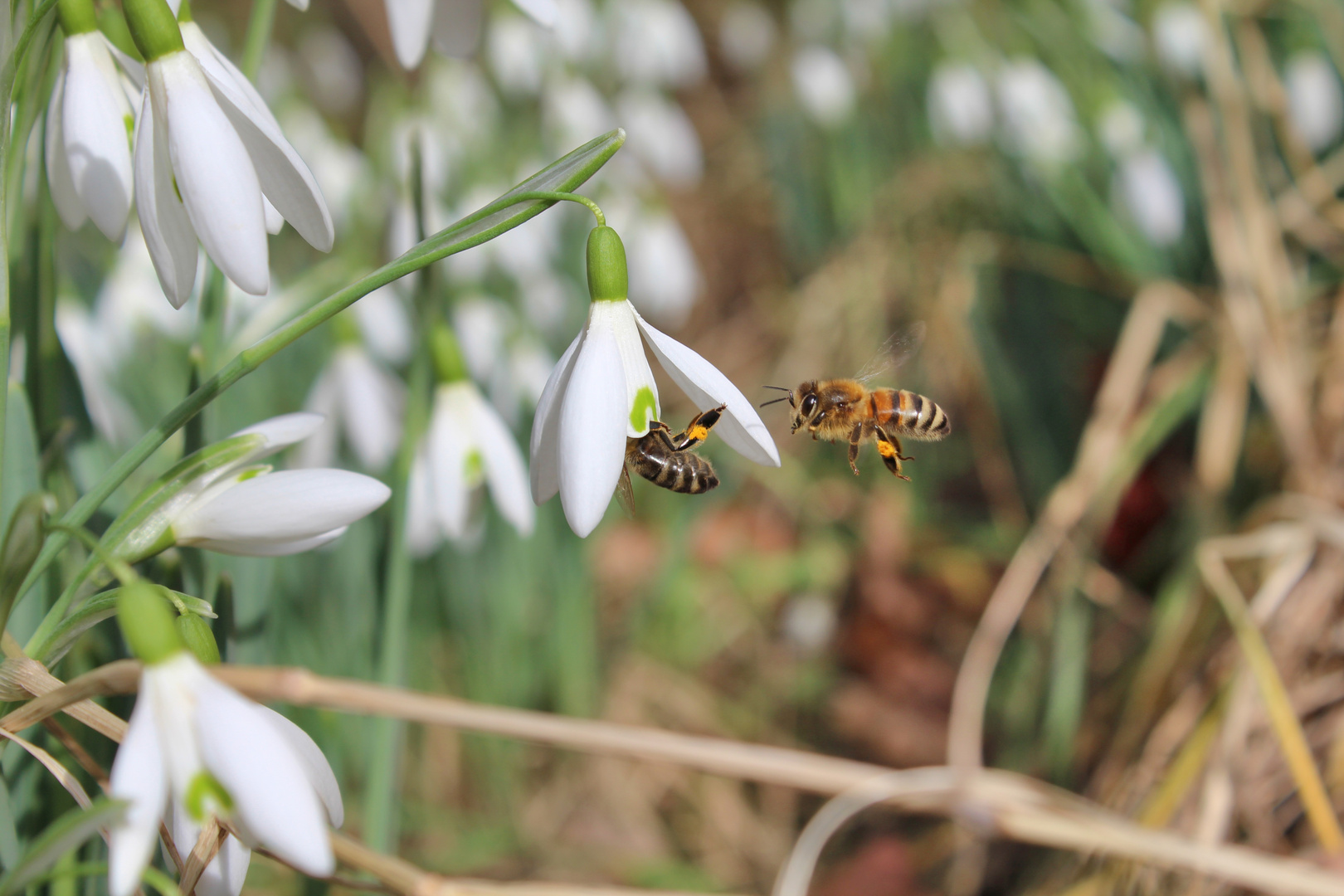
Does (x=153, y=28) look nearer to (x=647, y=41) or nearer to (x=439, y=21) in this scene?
(x=439, y=21)

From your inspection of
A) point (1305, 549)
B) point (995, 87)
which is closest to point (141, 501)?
point (1305, 549)

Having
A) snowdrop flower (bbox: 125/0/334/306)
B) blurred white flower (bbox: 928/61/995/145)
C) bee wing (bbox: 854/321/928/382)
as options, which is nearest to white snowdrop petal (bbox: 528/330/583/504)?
snowdrop flower (bbox: 125/0/334/306)

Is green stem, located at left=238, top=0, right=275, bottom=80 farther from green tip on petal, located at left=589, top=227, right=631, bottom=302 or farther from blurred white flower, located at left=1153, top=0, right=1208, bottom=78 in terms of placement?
blurred white flower, located at left=1153, top=0, right=1208, bottom=78

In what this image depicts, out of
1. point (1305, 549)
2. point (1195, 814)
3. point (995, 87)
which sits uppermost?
point (995, 87)

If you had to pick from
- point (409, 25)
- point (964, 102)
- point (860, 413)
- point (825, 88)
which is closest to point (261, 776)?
point (409, 25)

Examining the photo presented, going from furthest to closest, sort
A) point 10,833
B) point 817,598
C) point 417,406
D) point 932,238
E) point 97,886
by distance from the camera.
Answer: point 932,238 < point 817,598 < point 417,406 < point 97,886 < point 10,833

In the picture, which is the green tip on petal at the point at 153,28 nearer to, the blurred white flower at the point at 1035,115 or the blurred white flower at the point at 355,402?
the blurred white flower at the point at 355,402

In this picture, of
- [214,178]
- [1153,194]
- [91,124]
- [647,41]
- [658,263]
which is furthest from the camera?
[647,41]

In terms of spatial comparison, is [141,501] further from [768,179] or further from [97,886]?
[768,179]
